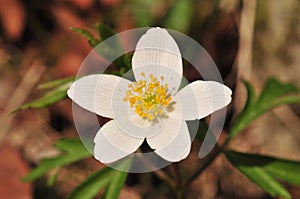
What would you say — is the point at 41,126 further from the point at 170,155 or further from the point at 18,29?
the point at 170,155

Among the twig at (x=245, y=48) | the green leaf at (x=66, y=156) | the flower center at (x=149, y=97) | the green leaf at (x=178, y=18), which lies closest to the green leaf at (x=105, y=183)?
the green leaf at (x=66, y=156)

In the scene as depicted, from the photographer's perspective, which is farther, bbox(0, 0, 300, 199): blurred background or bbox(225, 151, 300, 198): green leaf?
bbox(0, 0, 300, 199): blurred background

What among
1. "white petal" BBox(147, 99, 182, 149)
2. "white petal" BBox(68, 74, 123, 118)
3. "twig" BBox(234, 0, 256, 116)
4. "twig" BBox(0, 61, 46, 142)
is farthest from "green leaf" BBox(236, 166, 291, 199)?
"twig" BBox(0, 61, 46, 142)

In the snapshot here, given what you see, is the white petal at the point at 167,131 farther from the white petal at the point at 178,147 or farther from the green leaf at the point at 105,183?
the green leaf at the point at 105,183

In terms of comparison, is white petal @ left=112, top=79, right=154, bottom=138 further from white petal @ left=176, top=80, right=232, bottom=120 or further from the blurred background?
the blurred background

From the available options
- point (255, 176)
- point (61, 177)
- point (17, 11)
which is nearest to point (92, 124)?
point (61, 177)

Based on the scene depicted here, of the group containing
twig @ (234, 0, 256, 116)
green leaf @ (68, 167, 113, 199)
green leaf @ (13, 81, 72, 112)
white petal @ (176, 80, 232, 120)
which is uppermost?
white petal @ (176, 80, 232, 120)
